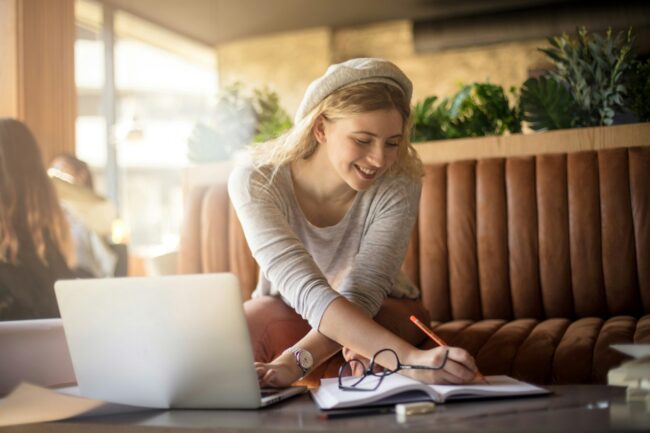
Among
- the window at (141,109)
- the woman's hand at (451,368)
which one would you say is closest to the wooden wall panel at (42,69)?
the window at (141,109)

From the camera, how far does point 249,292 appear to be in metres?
2.65

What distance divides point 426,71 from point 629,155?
5867 mm

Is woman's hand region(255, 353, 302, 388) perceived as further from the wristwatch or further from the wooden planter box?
the wooden planter box

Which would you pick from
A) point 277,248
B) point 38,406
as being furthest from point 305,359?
point 38,406

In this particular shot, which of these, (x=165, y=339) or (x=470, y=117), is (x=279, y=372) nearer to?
(x=165, y=339)

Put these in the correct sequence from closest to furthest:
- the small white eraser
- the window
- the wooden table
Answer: the wooden table
the small white eraser
the window

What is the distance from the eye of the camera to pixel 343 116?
169 cm

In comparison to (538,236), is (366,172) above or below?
above

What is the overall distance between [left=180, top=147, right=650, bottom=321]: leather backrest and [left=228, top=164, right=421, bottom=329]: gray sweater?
633 mm

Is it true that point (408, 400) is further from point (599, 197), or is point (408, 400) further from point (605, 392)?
point (599, 197)

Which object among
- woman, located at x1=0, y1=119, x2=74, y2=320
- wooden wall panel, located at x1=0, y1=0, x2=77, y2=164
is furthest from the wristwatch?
wooden wall panel, located at x1=0, y1=0, x2=77, y2=164

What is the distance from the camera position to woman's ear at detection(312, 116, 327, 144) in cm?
177

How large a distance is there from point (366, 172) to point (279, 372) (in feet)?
1.88

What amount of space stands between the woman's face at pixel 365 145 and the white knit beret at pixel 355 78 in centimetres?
8
